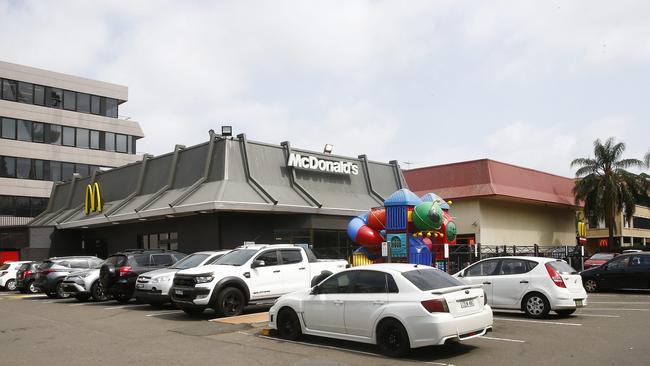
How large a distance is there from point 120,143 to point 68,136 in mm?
5347

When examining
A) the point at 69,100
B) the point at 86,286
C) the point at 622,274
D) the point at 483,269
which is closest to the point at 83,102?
the point at 69,100

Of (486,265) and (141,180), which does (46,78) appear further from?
(486,265)

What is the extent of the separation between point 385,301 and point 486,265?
5750 mm

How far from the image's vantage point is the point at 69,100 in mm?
58531

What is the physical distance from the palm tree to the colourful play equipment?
25.7m

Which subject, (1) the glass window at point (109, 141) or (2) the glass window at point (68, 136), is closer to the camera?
(2) the glass window at point (68, 136)

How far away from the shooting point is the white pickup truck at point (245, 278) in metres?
14.3

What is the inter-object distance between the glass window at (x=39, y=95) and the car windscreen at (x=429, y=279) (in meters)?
54.7

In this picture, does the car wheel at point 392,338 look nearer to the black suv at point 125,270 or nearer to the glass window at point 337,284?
the glass window at point 337,284

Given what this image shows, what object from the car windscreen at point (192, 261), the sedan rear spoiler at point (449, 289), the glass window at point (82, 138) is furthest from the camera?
the glass window at point (82, 138)

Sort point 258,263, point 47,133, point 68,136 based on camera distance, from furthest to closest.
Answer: point 68,136, point 47,133, point 258,263

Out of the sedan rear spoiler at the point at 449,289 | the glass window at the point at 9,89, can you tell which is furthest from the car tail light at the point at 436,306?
the glass window at the point at 9,89

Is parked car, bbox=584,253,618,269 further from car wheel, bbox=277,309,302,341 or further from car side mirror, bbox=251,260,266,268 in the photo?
car wheel, bbox=277,309,302,341

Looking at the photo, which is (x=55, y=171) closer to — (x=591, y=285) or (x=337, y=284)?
(x=591, y=285)
